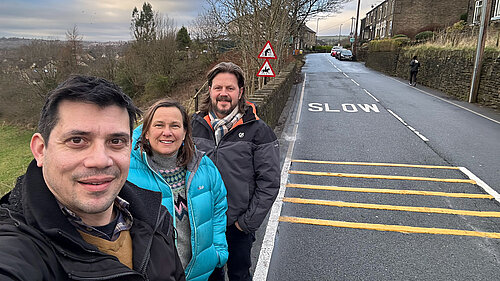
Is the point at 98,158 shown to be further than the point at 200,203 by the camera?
No

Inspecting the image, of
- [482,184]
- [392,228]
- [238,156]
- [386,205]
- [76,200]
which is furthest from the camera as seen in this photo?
[482,184]

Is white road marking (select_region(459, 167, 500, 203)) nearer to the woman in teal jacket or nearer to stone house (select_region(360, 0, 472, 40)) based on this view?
the woman in teal jacket

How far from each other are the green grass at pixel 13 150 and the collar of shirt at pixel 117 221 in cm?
2524

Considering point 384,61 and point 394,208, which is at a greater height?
point 384,61

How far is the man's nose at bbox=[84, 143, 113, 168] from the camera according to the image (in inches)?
45.6

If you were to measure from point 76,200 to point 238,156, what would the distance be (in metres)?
1.80

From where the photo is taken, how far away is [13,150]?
29641 millimetres

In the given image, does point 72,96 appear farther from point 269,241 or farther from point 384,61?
point 384,61

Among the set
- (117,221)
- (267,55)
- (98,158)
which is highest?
(267,55)

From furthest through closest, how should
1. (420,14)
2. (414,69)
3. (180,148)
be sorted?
(420,14)
(414,69)
(180,148)

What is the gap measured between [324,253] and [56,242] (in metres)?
3.36

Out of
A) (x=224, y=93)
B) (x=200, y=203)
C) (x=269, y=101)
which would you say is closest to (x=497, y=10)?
(x=269, y=101)

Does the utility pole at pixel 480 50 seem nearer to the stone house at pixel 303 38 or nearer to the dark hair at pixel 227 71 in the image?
the dark hair at pixel 227 71

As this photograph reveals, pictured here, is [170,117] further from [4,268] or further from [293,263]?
[293,263]
